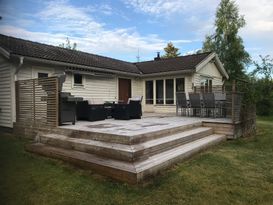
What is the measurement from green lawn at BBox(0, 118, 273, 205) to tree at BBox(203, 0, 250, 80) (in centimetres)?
1954

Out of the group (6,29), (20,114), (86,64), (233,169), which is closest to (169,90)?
(86,64)

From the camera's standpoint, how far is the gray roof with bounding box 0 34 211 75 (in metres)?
8.36

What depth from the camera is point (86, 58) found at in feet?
38.2

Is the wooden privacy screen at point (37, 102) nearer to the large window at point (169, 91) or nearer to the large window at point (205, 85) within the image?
the large window at point (205, 85)

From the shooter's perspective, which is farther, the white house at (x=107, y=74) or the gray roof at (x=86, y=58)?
the gray roof at (x=86, y=58)

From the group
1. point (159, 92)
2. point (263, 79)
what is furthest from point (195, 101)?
point (159, 92)

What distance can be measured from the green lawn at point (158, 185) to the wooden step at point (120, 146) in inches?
19.5

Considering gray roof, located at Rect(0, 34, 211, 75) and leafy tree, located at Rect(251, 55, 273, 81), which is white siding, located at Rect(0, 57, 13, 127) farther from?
leafy tree, located at Rect(251, 55, 273, 81)

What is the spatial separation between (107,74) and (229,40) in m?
16.8

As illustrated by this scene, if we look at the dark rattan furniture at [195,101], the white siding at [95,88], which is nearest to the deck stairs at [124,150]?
the dark rattan furniture at [195,101]

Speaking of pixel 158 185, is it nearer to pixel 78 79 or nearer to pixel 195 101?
pixel 195 101

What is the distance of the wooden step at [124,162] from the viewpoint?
12.5 feet

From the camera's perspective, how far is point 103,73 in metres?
11.4

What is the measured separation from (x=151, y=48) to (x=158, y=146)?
29.8 metres
